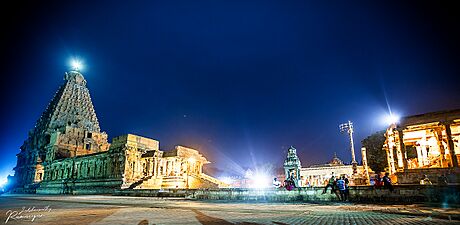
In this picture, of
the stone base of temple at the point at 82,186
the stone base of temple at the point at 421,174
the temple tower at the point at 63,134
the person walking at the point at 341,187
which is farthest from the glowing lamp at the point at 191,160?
the temple tower at the point at 63,134

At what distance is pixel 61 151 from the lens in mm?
56625

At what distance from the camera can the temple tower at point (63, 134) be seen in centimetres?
5744

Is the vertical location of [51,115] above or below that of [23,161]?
above

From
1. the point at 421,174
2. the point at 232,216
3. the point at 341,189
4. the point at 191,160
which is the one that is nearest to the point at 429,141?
the point at 421,174

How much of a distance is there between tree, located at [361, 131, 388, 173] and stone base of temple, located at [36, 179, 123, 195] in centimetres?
4717

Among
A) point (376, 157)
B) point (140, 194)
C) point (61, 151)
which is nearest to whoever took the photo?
point (140, 194)

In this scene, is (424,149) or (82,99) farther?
(82,99)

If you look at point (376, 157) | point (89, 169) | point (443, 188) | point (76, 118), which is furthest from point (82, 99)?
point (443, 188)

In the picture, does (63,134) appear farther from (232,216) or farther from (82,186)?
(232,216)

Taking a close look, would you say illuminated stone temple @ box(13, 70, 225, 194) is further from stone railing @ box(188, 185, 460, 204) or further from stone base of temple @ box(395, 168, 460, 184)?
stone base of temple @ box(395, 168, 460, 184)

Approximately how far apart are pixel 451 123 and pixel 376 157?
107 ft

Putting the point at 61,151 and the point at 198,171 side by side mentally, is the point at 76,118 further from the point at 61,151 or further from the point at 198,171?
the point at 198,171

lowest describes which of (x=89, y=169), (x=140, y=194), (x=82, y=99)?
(x=140, y=194)

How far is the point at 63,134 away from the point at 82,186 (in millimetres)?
26079
